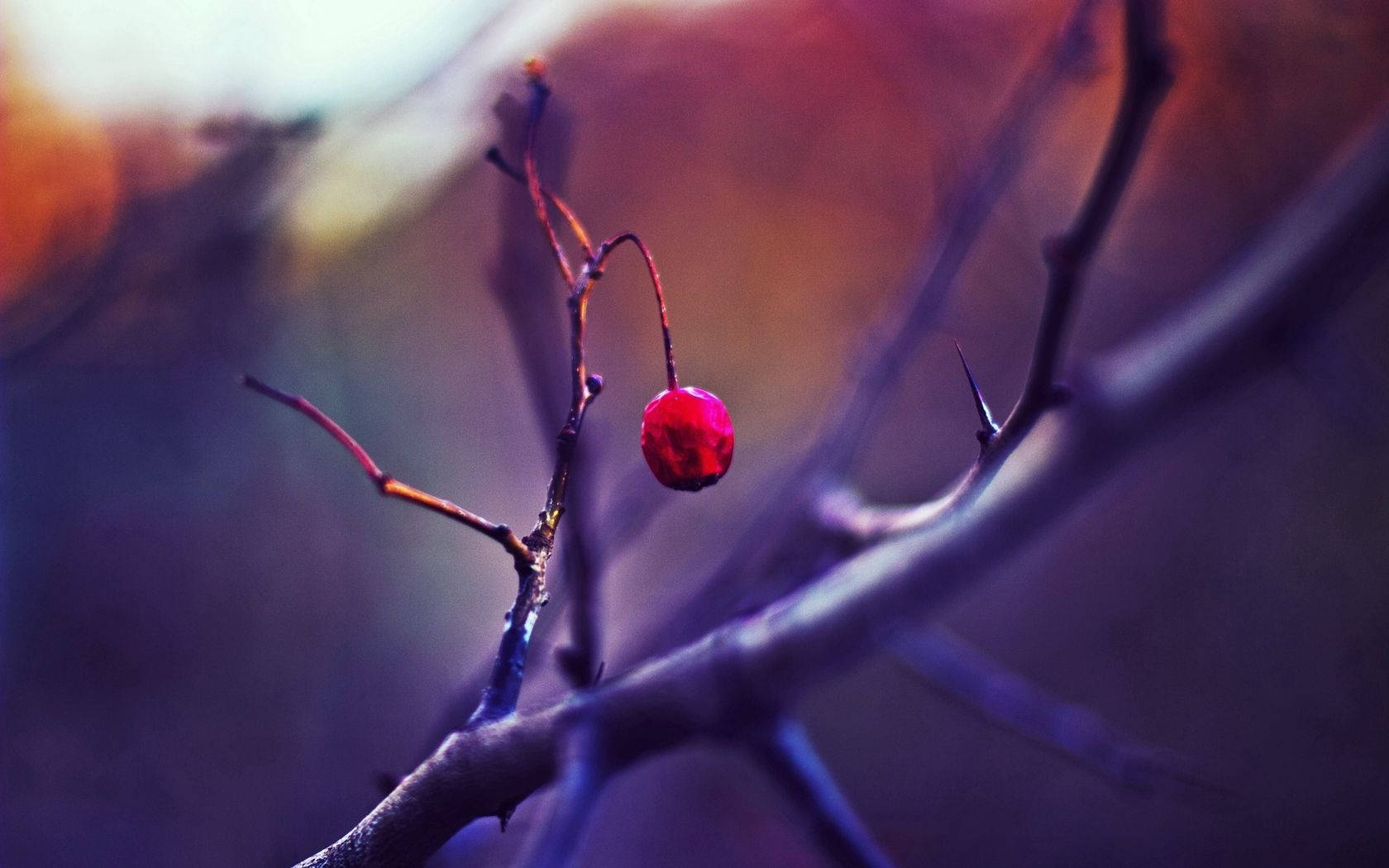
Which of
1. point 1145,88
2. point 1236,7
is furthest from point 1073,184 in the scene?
point 1145,88

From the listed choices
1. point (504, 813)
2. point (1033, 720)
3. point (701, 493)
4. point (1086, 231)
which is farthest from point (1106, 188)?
point (701, 493)

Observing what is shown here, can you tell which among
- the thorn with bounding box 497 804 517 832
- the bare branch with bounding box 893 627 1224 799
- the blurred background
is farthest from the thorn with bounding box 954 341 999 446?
the blurred background

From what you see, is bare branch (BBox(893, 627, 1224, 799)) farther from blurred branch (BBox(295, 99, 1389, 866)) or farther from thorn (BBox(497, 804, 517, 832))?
thorn (BBox(497, 804, 517, 832))

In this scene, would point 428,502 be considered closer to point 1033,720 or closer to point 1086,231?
point 1086,231

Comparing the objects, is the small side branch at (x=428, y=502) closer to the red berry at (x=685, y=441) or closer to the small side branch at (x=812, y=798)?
Answer: the red berry at (x=685, y=441)

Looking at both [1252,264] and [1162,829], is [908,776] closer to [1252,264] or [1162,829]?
[1162,829]

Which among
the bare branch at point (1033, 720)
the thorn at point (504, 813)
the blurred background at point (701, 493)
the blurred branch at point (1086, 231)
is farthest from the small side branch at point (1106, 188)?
the blurred background at point (701, 493)
